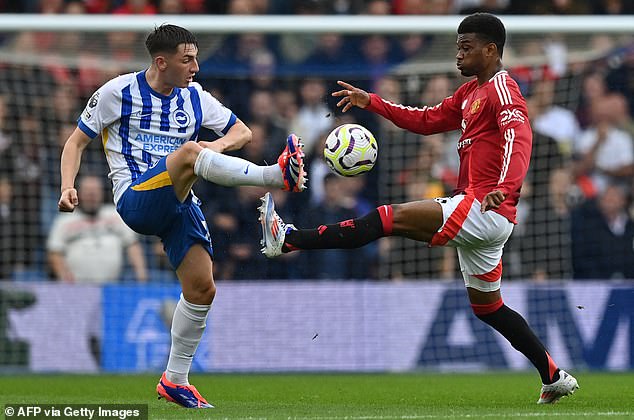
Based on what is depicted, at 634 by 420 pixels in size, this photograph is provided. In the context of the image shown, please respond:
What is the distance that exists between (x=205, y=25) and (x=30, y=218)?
3.04m

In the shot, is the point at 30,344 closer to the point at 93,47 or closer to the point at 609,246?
the point at 93,47

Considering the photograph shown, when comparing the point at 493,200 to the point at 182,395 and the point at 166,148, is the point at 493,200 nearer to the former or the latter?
the point at 166,148

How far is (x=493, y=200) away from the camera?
22.8 ft

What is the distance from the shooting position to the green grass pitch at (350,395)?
276 inches

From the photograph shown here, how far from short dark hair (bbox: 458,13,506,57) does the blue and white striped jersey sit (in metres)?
1.85

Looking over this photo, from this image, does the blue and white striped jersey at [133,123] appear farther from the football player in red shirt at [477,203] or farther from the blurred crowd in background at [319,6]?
the blurred crowd in background at [319,6]

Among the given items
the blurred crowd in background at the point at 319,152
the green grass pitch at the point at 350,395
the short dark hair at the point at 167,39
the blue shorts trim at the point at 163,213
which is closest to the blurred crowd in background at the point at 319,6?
the blurred crowd in background at the point at 319,152

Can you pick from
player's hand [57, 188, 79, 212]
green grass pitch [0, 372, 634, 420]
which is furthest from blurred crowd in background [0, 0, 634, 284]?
player's hand [57, 188, 79, 212]

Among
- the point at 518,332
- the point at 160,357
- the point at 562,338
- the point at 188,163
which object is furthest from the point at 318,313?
the point at 188,163

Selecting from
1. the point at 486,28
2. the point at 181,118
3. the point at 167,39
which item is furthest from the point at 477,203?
the point at 167,39

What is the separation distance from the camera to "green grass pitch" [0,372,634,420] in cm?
702

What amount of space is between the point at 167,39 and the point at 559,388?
328 centimetres

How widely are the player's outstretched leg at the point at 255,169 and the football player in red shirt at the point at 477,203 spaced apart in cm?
43

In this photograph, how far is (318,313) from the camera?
12.4 m
